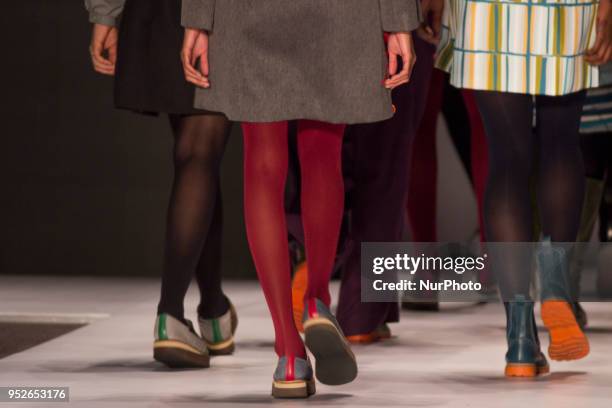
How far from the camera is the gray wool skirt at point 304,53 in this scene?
2.24 m

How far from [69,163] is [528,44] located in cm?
296

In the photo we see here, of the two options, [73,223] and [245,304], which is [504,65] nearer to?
[245,304]

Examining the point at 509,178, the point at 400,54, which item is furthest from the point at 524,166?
the point at 400,54

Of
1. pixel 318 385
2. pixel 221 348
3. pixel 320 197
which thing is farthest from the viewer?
pixel 221 348

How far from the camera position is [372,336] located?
316cm

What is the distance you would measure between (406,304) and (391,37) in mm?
1781

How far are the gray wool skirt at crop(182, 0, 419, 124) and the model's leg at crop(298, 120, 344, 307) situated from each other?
0.28ft

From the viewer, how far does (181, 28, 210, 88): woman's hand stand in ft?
7.52

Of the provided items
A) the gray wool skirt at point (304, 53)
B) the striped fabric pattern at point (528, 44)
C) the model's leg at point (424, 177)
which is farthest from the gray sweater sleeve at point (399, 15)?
the model's leg at point (424, 177)

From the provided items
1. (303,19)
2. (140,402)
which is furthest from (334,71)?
(140,402)

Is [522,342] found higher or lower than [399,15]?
lower

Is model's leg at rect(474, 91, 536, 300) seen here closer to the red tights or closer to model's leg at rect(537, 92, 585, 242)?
model's leg at rect(537, 92, 585, 242)

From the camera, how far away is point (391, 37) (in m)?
2.30

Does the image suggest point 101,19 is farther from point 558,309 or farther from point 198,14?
point 558,309
